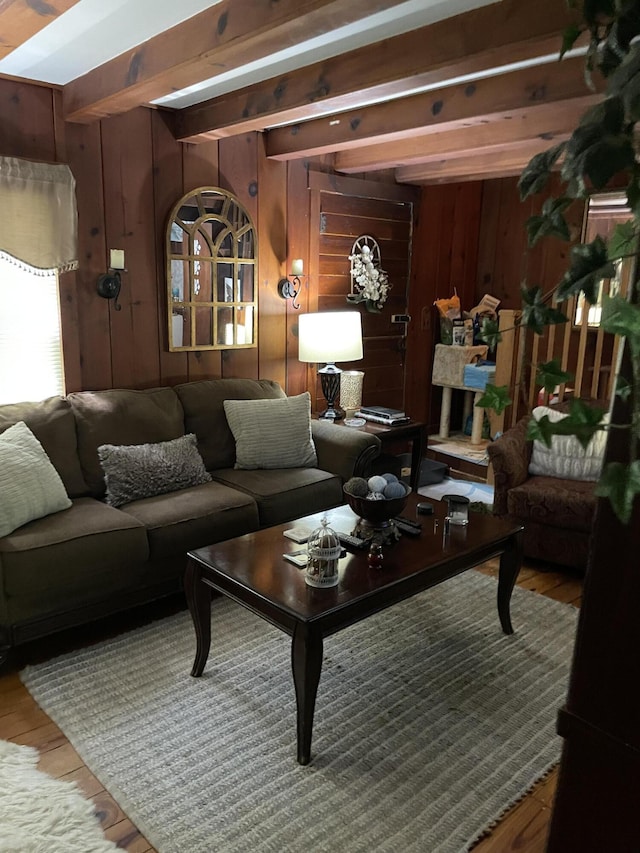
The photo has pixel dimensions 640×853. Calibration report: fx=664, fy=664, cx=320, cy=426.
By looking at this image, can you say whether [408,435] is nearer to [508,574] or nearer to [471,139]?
[508,574]

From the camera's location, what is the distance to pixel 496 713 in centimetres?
237

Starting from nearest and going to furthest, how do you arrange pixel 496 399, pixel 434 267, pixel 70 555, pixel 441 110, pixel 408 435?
pixel 496 399
pixel 70 555
pixel 441 110
pixel 408 435
pixel 434 267

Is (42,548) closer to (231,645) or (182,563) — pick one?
(182,563)

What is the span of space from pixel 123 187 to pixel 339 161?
1.57m

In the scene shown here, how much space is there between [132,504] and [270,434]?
902mm

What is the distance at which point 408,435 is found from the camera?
423cm

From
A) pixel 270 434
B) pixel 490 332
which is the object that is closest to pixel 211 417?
pixel 270 434

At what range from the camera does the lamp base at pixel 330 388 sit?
428 centimetres

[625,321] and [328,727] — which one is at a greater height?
[625,321]

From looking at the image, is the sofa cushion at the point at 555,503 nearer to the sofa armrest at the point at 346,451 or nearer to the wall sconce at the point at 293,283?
the sofa armrest at the point at 346,451

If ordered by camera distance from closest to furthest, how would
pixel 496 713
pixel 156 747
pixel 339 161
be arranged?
pixel 156 747
pixel 496 713
pixel 339 161

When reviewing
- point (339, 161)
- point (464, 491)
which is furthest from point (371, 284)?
Answer: point (464, 491)

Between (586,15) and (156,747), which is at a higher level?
(586,15)

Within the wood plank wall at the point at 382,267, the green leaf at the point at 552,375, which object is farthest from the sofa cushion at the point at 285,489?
the green leaf at the point at 552,375
